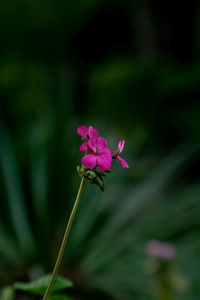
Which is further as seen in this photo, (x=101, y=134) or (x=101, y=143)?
(x=101, y=134)

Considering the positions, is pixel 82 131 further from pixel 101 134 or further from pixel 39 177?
pixel 101 134

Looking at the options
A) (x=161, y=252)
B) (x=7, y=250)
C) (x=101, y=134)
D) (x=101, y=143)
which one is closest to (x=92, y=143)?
(x=101, y=143)

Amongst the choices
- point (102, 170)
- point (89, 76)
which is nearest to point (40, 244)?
point (102, 170)

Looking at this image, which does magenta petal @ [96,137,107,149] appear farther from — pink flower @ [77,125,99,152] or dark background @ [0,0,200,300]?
dark background @ [0,0,200,300]

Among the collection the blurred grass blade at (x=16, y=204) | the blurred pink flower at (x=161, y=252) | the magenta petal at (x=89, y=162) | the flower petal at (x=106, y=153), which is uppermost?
the blurred grass blade at (x=16, y=204)

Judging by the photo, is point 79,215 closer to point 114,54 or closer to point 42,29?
point 114,54

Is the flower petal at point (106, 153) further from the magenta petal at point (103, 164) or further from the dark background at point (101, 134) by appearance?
the dark background at point (101, 134)

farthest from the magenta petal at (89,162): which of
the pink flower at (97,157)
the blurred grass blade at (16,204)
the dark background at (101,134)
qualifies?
the blurred grass blade at (16,204)
